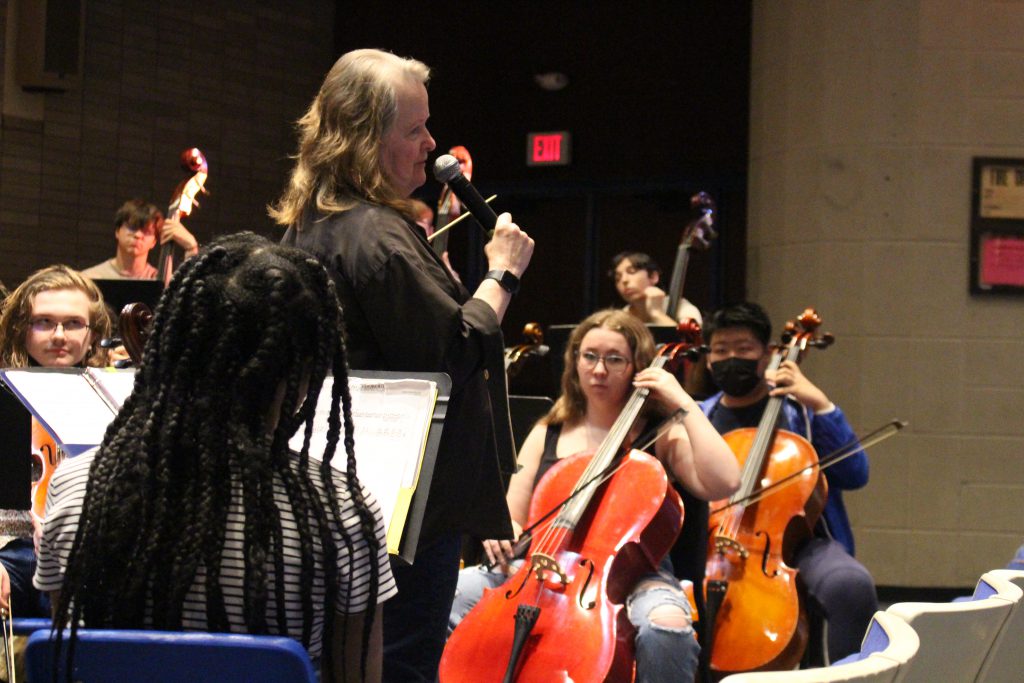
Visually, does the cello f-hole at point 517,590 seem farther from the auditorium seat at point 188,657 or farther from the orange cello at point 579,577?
the auditorium seat at point 188,657

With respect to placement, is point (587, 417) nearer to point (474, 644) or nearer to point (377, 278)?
point (474, 644)

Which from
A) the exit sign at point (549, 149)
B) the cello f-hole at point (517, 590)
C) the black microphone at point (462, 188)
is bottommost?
the cello f-hole at point (517, 590)

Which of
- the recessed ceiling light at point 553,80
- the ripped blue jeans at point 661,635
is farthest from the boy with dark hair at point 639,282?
the ripped blue jeans at point 661,635

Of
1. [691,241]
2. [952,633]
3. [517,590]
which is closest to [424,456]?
[952,633]

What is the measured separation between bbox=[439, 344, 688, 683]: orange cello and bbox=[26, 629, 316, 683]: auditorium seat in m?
1.17

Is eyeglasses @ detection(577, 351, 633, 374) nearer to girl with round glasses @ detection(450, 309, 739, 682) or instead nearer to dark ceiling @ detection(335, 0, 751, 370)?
girl with round glasses @ detection(450, 309, 739, 682)

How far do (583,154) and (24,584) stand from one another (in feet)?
16.5

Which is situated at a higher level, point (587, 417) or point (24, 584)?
point (587, 417)

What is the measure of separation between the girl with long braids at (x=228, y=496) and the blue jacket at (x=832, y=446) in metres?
2.20

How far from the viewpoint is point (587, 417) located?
3043 mm

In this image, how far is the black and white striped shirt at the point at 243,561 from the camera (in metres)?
1.26

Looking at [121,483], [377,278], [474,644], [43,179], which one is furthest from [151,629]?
[43,179]

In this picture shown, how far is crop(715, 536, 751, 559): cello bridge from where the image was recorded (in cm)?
305

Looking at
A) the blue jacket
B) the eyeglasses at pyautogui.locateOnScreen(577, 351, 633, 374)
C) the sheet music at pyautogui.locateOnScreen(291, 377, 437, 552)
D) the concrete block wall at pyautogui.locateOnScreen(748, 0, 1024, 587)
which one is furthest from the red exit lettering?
the sheet music at pyautogui.locateOnScreen(291, 377, 437, 552)
